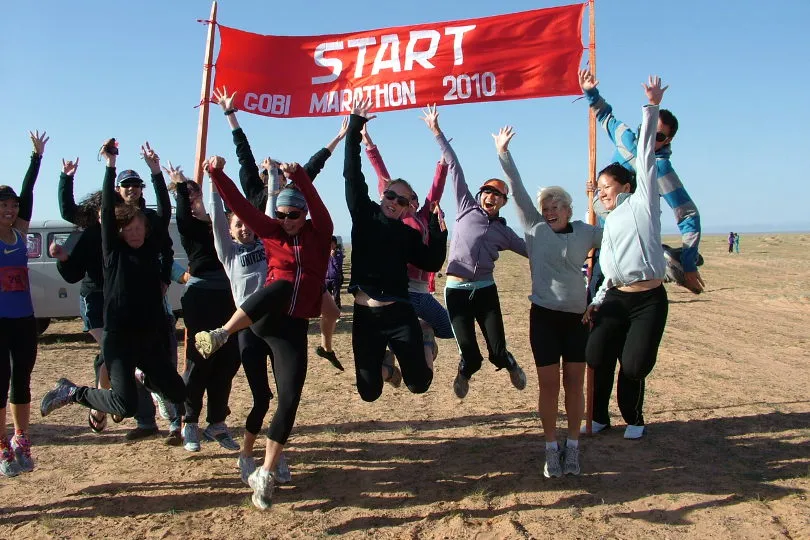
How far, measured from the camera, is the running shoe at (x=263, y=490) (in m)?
4.49

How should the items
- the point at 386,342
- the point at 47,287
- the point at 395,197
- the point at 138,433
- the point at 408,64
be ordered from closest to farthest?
1. the point at 395,197
2. the point at 386,342
3. the point at 138,433
4. the point at 408,64
5. the point at 47,287

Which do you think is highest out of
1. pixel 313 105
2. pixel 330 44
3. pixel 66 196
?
pixel 330 44

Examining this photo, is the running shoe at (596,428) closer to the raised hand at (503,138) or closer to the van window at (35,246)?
the raised hand at (503,138)

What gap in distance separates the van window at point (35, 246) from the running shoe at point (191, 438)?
8.55m

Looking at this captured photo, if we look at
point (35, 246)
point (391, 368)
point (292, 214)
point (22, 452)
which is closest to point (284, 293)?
point (292, 214)

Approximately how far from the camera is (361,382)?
17.5 ft

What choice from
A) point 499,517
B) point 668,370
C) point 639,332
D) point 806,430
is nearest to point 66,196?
point 499,517

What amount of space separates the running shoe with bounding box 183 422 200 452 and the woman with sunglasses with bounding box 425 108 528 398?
249 centimetres

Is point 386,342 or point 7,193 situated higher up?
point 7,193

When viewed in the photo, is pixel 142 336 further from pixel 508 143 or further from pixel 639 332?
pixel 639 332

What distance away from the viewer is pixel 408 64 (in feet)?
27.5

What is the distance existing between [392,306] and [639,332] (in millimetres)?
1959

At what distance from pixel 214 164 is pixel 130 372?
5.58 feet

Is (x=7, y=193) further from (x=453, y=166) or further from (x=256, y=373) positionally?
(x=453, y=166)
